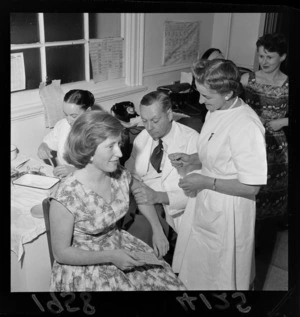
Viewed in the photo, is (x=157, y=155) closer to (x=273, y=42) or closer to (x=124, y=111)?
(x=124, y=111)

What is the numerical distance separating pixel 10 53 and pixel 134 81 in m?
0.32

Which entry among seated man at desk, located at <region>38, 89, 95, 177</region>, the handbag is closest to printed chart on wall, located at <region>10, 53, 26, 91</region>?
seated man at desk, located at <region>38, 89, 95, 177</region>

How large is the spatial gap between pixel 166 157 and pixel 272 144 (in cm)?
28

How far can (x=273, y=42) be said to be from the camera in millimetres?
1113

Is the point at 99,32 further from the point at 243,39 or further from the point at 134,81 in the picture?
the point at 243,39

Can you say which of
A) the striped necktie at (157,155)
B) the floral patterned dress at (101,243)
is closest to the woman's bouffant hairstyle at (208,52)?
the striped necktie at (157,155)

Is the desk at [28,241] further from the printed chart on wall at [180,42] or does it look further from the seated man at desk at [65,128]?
the printed chart on wall at [180,42]

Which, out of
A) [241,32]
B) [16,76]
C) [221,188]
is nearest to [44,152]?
[16,76]

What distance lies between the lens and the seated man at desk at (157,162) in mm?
1076

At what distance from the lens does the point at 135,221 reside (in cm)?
112

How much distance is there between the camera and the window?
1057 mm

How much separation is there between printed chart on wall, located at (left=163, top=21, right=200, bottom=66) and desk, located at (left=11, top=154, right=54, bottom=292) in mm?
430

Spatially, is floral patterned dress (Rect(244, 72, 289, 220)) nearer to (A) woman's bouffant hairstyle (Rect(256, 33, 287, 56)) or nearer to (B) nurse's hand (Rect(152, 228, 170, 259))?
(A) woman's bouffant hairstyle (Rect(256, 33, 287, 56))
